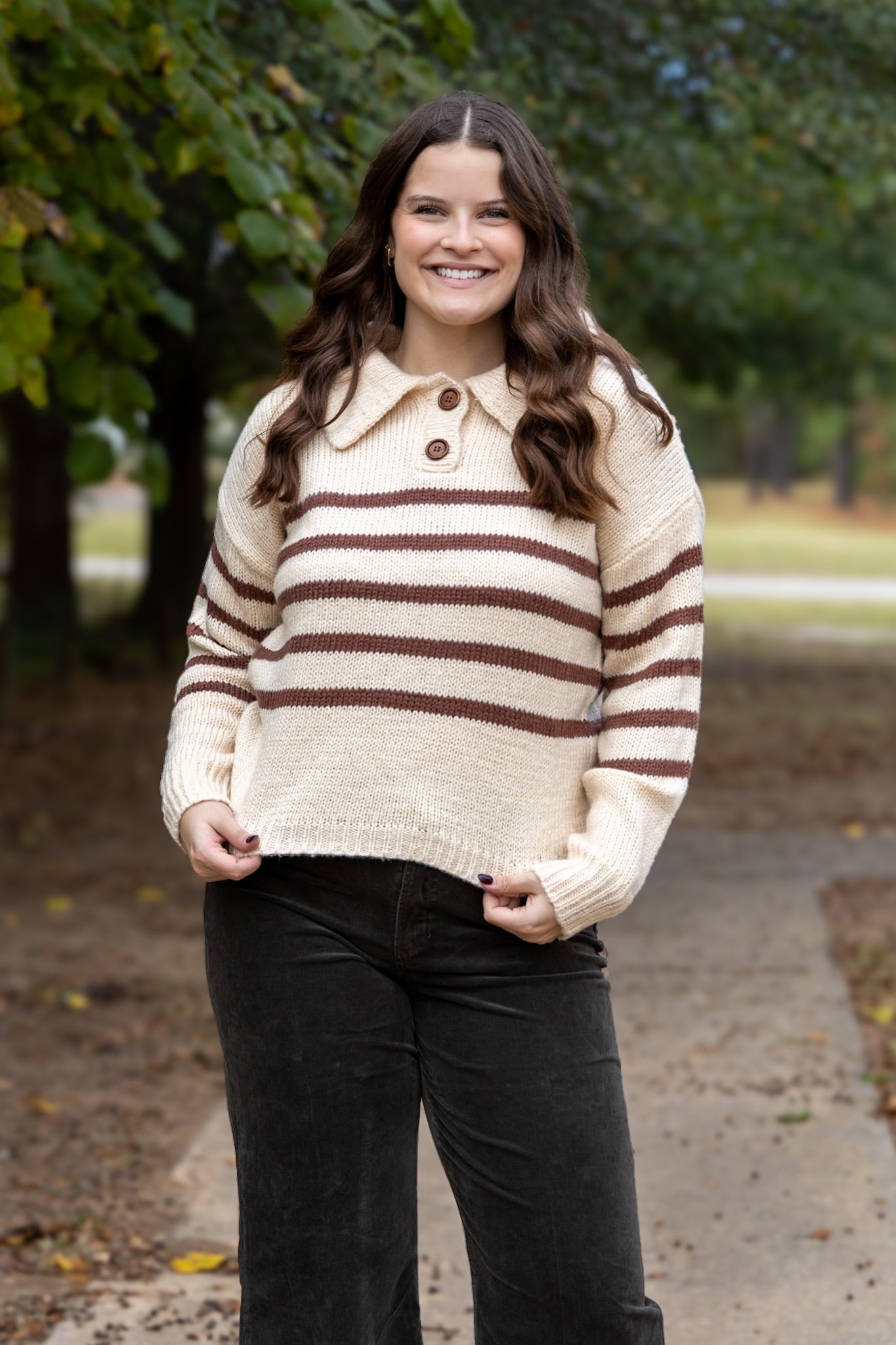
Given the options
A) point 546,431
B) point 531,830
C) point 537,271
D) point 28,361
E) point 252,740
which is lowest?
point 531,830

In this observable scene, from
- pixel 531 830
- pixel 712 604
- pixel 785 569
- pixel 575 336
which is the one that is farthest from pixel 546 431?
pixel 785 569

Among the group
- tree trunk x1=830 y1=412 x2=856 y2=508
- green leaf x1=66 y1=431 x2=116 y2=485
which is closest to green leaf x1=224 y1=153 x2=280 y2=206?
green leaf x1=66 y1=431 x2=116 y2=485

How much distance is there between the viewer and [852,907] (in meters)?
7.09

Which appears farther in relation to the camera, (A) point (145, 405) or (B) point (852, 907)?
(B) point (852, 907)

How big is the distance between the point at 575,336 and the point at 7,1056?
378cm

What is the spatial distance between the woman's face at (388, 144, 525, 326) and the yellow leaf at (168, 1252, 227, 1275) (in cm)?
234

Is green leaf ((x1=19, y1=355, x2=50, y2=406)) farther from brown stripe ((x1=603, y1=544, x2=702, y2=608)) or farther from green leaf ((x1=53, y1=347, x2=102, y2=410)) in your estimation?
brown stripe ((x1=603, y1=544, x2=702, y2=608))

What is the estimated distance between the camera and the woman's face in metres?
2.30

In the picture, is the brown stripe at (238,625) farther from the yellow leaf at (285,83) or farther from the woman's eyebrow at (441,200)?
the yellow leaf at (285,83)

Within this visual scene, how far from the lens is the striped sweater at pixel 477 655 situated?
7.28ft

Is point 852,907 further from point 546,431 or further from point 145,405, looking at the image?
point 546,431

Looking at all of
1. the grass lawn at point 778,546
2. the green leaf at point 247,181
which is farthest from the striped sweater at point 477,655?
the grass lawn at point 778,546

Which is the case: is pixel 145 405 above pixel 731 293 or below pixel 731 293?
below

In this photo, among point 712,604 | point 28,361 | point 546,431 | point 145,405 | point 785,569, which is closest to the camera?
point 546,431
